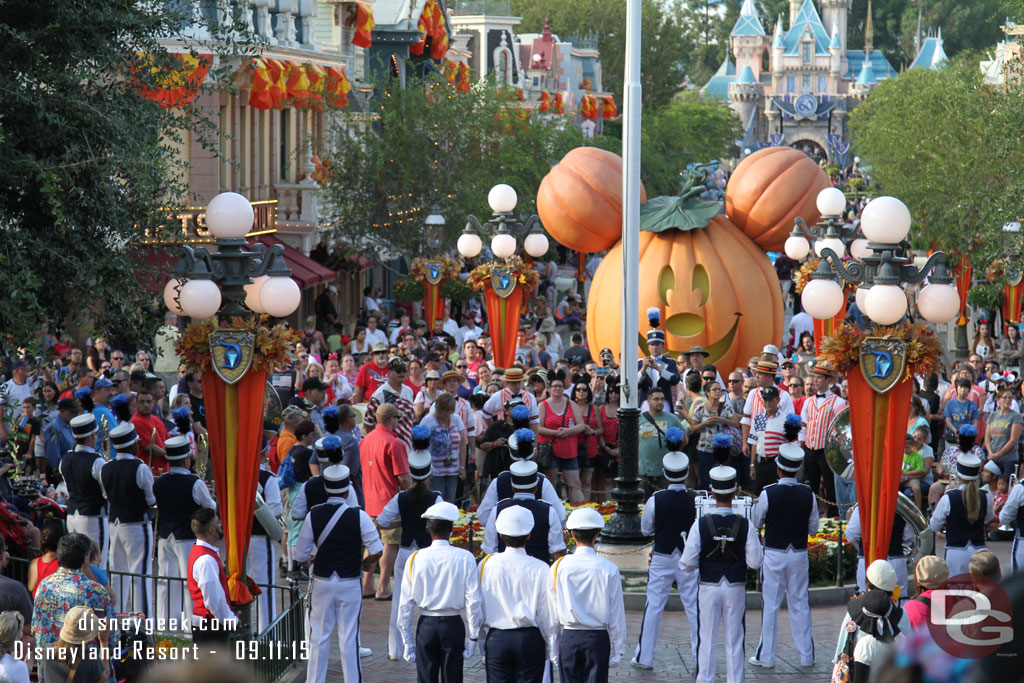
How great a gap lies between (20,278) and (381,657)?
373 centimetres

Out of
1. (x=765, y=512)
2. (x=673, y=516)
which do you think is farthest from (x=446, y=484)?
(x=765, y=512)

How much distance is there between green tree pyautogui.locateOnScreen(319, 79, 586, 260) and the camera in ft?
98.2

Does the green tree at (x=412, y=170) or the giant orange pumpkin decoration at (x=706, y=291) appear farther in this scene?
the green tree at (x=412, y=170)

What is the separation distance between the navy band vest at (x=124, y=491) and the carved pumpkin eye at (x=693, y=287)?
10160 millimetres

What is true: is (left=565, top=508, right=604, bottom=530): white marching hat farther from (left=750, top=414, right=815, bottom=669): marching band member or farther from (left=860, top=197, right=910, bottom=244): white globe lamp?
(left=860, top=197, right=910, bottom=244): white globe lamp

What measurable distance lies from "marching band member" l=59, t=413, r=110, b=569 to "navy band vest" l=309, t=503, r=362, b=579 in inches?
96.5

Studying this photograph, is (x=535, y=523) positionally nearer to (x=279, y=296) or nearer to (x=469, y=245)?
(x=279, y=296)

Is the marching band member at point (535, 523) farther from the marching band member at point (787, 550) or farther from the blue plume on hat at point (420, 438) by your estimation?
the marching band member at point (787, 550)

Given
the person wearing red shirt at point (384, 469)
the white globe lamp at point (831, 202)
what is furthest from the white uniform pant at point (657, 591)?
the white globe lamp at point (831, 202)

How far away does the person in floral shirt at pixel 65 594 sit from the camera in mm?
7352

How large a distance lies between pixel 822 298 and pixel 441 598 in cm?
608

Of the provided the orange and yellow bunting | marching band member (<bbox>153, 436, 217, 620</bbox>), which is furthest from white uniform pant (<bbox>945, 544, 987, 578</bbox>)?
the orange and yellow bunting

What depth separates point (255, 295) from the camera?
31.8ft

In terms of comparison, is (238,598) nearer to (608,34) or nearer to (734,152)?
(608,34)
